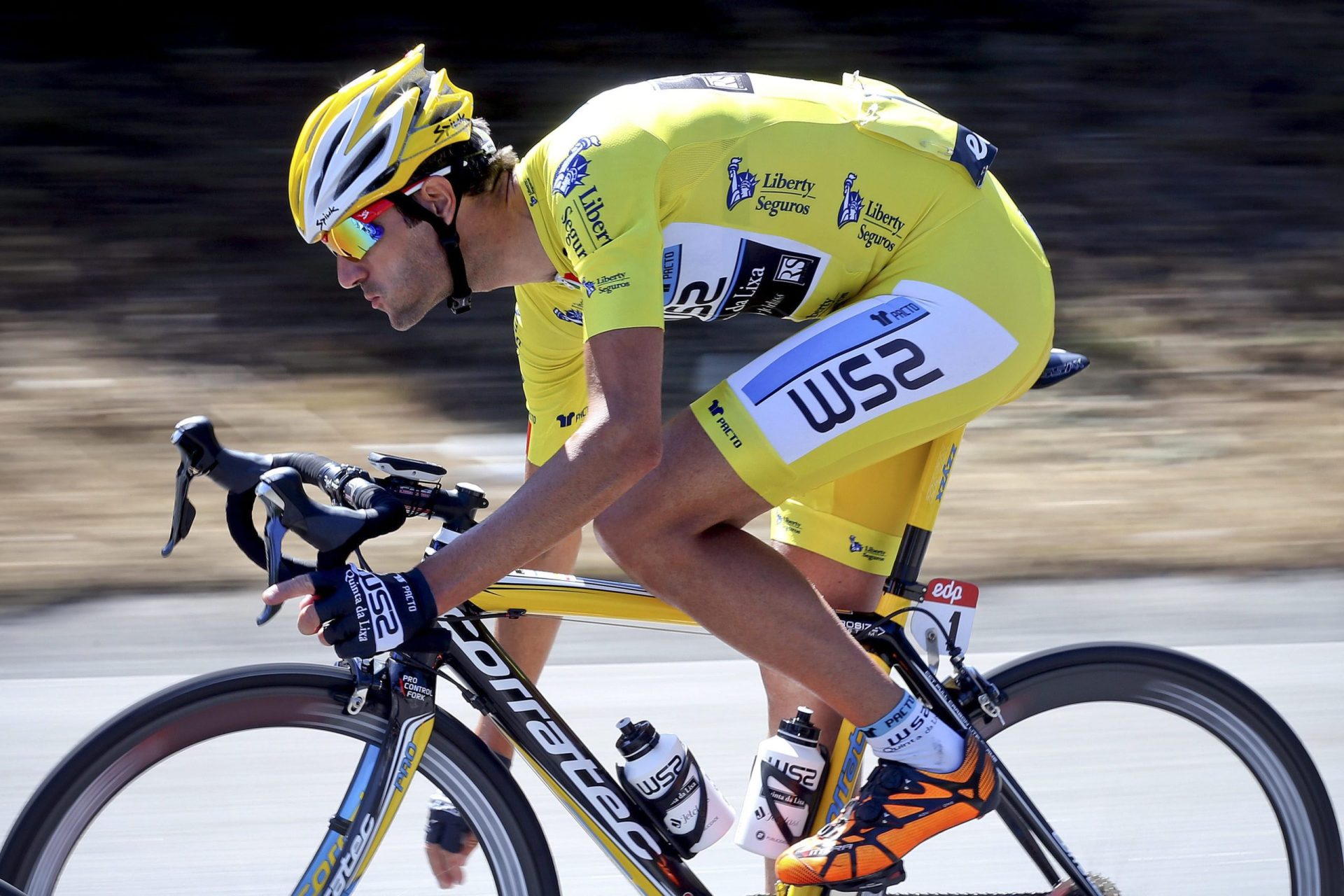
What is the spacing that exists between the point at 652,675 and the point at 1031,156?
4940mm

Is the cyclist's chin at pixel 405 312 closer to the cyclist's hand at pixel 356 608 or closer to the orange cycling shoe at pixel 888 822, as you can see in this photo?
the cyclist's hand at pixel 356 608

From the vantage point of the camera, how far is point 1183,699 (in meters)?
2.52

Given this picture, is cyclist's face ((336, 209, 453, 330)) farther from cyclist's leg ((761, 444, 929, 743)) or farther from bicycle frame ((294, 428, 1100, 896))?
cyclist's leg ((761, 444, 929, 743))

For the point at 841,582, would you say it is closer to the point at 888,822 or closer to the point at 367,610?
the point at 888,822

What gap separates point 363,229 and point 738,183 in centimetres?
62

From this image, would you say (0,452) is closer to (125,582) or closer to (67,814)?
(125,582)

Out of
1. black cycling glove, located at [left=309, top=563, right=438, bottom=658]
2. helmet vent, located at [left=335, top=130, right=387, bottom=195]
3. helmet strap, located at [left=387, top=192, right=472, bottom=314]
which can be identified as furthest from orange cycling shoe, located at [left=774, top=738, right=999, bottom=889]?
helmet vent, located at [left=335, top=130, right=387, bottom=195]

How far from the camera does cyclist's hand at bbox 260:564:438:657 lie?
2010 mm

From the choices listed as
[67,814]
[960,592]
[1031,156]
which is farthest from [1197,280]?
[67,814]

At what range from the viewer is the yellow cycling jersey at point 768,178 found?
2.24 meters

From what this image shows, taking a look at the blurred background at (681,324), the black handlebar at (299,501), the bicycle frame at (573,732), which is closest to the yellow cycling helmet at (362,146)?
the black handlebar at (299,501)

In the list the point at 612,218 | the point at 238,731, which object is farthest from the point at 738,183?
the point at 238,731

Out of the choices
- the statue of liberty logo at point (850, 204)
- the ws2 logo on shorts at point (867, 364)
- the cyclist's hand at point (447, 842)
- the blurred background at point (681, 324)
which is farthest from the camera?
the blurred background at point (681, 324)

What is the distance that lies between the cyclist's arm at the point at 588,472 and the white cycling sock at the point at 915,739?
615 mm
